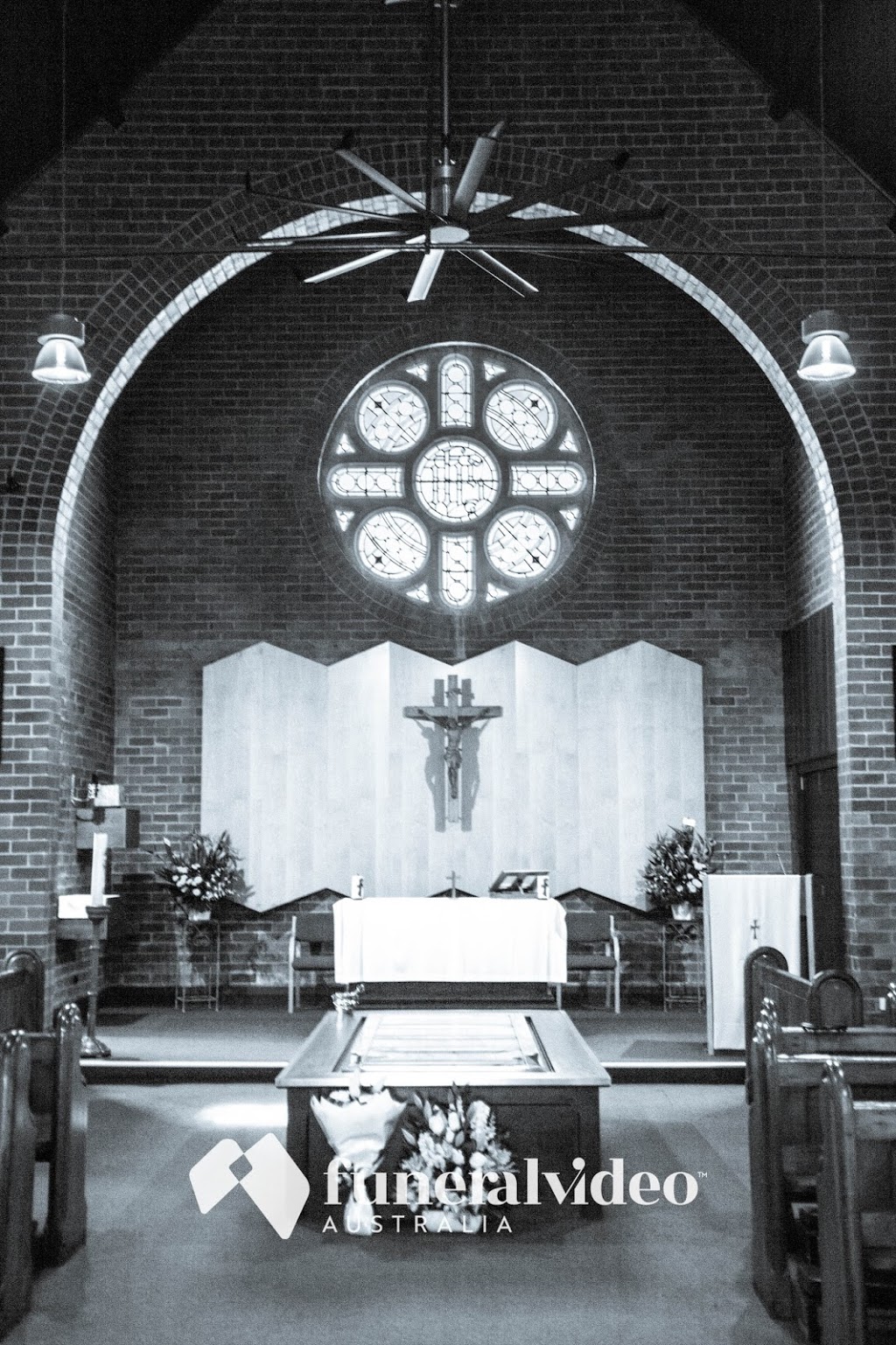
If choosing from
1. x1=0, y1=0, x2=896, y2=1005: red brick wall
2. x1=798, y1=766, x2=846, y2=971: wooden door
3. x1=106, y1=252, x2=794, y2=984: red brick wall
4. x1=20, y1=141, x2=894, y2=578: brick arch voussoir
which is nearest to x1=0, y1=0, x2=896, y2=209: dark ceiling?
x1=0, y1=0, x2=896, y2=1005: red brick wall

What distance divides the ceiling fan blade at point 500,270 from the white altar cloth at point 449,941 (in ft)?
13.5

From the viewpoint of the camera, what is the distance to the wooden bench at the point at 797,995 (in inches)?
239

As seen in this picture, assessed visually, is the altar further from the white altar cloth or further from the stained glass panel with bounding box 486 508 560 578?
the stained glass panel with bounding box 486 508 560 578

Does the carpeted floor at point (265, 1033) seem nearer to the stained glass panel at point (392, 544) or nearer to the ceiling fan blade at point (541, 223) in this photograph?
the stained glass panel at point (392, 544)

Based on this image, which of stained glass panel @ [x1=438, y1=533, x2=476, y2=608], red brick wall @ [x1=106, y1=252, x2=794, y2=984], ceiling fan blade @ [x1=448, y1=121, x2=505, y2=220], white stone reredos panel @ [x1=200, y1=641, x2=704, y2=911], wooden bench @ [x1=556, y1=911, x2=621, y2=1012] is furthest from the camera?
stained glass panel @ [x1=438, y1=533, x2=476, y2=608]

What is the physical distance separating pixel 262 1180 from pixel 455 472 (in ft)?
23.4

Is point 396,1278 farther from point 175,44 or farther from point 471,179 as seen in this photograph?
point 175,44

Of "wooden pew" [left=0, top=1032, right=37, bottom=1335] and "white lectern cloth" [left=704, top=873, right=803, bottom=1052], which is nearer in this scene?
"wooden pew" [left=0, top=1032, right=37, bottom=1335]

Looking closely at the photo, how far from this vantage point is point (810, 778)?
34.5 feet

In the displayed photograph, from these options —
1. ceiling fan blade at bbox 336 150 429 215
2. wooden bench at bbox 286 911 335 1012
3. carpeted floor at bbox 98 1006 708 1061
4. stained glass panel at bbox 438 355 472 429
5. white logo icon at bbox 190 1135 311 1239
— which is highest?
stained glass panel at bbox 438 355 472 429

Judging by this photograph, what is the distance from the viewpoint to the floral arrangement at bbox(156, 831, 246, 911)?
10320 millimetres

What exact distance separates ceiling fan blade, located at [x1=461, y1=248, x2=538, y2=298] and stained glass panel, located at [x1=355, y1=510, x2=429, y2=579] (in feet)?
10.9

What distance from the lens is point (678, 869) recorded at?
10.3 meters

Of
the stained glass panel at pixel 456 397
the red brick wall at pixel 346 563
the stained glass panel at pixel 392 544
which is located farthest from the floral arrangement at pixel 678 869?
the stained glass panel at pixel 456 397
